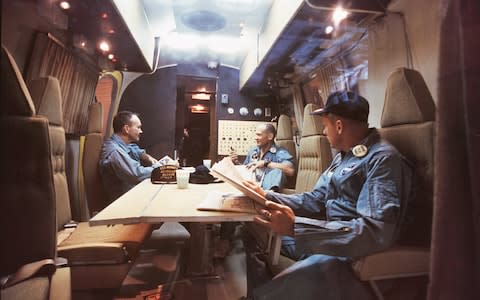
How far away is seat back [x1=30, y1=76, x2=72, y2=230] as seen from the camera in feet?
Result: 2.11

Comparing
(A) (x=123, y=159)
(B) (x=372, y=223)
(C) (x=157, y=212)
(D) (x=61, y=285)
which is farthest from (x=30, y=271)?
(B) (x=372, y=223)

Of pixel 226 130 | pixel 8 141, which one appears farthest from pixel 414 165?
pixel 226 130

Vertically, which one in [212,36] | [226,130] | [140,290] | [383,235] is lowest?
[140,290]

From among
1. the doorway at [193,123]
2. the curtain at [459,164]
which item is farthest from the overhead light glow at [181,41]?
the curtain at [459,164]

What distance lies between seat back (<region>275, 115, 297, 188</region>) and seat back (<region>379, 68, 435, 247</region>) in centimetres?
115

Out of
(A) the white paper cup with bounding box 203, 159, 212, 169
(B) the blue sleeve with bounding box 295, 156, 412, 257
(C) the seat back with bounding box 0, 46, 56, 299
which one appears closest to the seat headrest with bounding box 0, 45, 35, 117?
(C) the seat back with bounding box 0, 46, 56, 299

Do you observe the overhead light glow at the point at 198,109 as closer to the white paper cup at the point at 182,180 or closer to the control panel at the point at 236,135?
the control panel at the point at 236,135

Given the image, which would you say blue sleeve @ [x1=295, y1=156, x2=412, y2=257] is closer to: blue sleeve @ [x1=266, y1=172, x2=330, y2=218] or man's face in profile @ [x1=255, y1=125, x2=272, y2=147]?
blue sleeve @ [x1=266, y1=172, x2=330, y2=218]

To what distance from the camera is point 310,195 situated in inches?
48.0

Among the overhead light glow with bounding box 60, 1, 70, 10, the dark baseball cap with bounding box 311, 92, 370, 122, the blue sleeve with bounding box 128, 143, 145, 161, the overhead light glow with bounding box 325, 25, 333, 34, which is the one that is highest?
the overhead light glow with bounding box 325, 25, 333, 34

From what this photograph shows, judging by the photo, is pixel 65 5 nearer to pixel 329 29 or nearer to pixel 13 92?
pixel 13 92

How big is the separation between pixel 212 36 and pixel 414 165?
5.06ft

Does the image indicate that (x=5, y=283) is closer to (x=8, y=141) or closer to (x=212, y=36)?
(x=8, y=141)

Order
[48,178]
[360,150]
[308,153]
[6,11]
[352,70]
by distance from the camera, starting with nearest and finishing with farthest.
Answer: [6,11] → [48,178] → [360,150] → [352,70] → [308,153]
